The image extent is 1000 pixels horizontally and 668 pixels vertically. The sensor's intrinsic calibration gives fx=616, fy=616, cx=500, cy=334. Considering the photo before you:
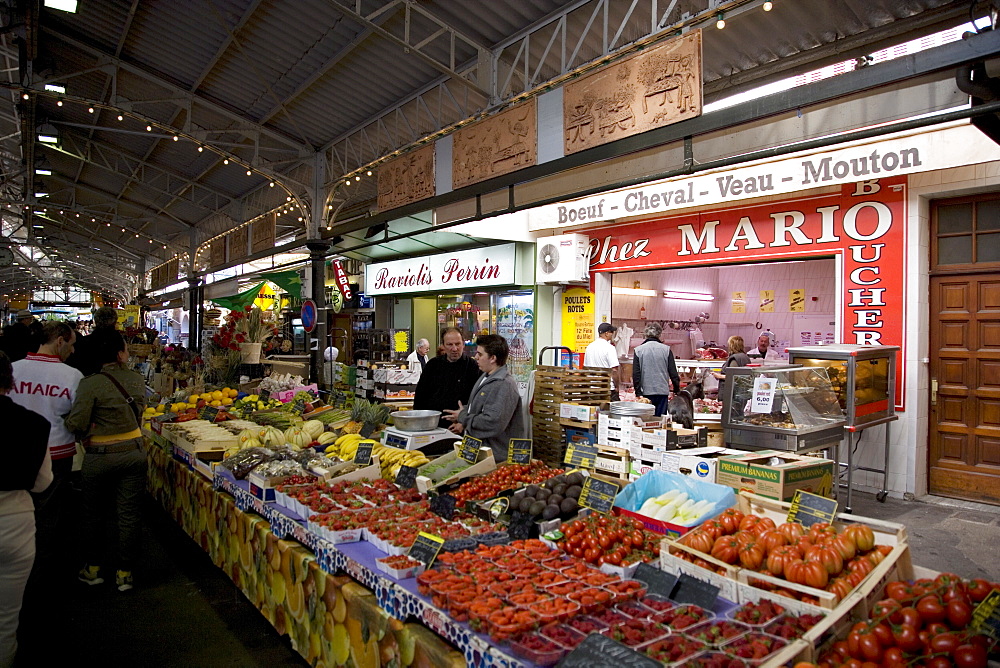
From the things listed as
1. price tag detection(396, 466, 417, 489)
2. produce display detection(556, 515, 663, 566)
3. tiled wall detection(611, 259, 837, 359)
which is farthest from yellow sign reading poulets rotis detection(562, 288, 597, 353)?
produce display detection(556, 515, 663, 566)

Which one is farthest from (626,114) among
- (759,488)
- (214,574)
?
(214,574)

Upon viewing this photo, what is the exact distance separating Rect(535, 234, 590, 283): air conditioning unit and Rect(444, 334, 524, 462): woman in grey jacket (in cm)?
503

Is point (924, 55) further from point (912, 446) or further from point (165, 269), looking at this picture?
point (165, 269)

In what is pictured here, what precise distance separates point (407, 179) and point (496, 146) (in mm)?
1892

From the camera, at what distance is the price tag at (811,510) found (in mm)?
2621

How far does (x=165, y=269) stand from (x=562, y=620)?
994 inches

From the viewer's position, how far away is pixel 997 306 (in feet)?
20.5

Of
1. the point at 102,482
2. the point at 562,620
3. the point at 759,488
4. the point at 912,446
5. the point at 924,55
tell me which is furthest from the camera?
the point at 912,446

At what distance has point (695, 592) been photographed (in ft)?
7.60

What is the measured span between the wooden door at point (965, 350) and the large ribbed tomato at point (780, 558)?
5570 mm

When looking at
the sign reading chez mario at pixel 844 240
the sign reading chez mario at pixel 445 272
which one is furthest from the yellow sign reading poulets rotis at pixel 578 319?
the sign reading chez mario at pixel 844 240

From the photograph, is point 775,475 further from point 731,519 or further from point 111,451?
point 111,451

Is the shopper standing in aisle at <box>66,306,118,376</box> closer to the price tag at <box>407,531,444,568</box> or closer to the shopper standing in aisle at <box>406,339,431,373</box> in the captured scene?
the price tag at <box>407,531,444,568</box>

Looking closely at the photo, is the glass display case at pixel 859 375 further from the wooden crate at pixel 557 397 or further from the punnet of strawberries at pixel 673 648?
the punnet of strawberries at pixel 673 648
